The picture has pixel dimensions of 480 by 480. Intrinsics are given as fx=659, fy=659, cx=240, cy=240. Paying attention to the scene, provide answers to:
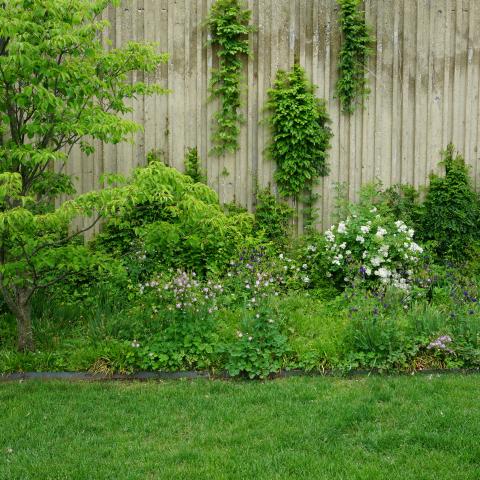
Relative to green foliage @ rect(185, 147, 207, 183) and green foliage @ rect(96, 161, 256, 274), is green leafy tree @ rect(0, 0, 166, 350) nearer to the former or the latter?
green foliage @ rect(96, 161, 256, 274)

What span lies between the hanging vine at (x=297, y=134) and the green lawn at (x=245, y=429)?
3.15 metres

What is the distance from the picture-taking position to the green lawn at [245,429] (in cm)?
349

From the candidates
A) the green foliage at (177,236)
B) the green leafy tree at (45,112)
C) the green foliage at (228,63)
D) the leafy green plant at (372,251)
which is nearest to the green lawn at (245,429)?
the green leafy tree at (45,112)

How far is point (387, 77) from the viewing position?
7.71 metres

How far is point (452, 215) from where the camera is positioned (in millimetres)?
7508

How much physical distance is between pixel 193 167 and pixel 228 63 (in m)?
1.25

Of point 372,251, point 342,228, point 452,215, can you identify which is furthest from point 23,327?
point 452,215

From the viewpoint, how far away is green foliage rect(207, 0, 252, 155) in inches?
289

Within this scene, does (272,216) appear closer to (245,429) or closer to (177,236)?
(177,236)

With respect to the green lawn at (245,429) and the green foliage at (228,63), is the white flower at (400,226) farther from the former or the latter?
the green lawn at (245,429)

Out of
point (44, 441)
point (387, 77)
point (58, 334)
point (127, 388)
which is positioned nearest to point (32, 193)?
point (58, 334)

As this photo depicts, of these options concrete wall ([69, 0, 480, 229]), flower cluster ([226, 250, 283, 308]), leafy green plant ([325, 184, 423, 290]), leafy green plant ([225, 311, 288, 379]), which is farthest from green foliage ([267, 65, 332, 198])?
leafy green plant ([225, 311, 288, 379])

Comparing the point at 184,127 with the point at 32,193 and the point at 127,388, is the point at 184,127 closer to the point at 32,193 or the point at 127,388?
the point at 32,193

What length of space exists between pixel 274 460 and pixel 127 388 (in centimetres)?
163
